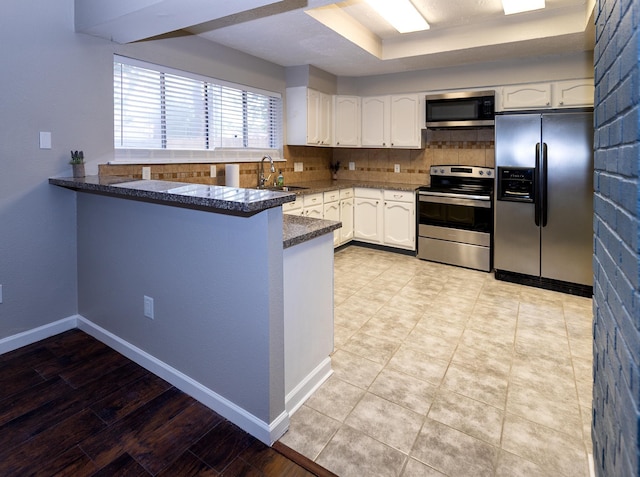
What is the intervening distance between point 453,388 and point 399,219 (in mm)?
2968

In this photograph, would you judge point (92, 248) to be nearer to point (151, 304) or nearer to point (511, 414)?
point (151, 304)

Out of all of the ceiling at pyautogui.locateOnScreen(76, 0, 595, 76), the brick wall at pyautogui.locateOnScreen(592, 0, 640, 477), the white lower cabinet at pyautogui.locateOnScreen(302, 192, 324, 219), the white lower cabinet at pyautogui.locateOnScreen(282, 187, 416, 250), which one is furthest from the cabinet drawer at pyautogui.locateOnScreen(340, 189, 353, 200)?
the brick wall at pyautogui.locateOnScreen(592, 0, 640, 477)

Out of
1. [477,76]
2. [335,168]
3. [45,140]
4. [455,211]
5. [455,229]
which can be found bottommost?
[455,229]

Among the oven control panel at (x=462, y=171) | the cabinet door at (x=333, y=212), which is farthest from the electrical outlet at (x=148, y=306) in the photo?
the oven control panel at (x=462, y=171)

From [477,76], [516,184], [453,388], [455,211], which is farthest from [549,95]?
[453,388]

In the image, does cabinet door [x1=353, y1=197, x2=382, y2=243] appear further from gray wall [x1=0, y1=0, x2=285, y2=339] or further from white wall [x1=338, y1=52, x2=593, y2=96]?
gray wall [x1=0, y1=0, x2=285, y2=339]

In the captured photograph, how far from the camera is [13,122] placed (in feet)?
7.99

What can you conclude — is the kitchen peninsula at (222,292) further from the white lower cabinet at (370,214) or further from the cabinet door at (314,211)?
the white lower cabinet at (370,214)

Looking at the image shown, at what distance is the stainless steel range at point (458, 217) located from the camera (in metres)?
4.34

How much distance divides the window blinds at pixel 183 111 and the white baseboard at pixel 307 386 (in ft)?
7.51

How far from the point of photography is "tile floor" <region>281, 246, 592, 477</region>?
67.9 inches

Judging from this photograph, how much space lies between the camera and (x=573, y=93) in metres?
3.91

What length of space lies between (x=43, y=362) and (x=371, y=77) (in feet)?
15.2

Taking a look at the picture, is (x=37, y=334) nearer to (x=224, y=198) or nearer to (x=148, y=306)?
(x=148, y=306)
